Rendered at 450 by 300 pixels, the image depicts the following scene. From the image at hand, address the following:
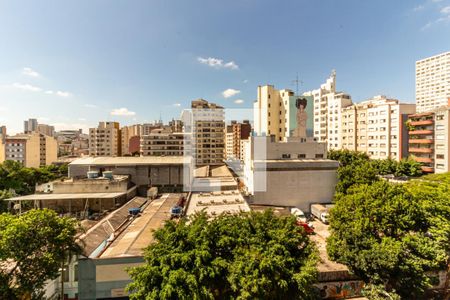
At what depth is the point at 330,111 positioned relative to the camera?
54.2 meters

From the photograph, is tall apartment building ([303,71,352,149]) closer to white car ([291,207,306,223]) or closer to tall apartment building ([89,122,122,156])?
white car ([291,207,306,223])

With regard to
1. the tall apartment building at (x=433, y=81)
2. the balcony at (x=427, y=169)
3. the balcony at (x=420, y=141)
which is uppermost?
the tall apartment building at (x=433, y=81)

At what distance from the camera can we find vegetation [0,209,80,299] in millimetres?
10359

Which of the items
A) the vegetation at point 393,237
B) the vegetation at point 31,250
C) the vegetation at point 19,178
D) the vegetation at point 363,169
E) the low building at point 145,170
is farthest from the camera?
the vegetation at point 19,178

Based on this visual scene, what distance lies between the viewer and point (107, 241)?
48.9 ft

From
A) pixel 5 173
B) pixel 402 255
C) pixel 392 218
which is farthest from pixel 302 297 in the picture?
pixel 5 173

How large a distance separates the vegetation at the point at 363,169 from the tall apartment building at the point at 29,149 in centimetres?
7362

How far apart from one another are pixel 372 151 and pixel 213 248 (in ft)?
151

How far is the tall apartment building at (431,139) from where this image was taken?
3238 cm

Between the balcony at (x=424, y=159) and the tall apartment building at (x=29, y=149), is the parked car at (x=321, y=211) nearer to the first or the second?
the balcony at (x=424, y=159)

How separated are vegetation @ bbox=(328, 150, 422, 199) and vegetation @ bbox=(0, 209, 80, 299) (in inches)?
929

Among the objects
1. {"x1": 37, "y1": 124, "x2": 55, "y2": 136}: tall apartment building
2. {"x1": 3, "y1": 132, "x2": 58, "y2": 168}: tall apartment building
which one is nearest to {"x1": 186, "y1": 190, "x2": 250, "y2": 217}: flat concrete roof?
{"x1": 3, "y1": 132, "x2": 58, "y2": 168}: tall apartment building

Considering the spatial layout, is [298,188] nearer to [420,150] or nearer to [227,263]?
[227,263]

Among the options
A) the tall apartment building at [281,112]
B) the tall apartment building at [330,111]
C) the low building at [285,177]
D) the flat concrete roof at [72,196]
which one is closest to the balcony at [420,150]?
the tall apartment building at [330,111]
